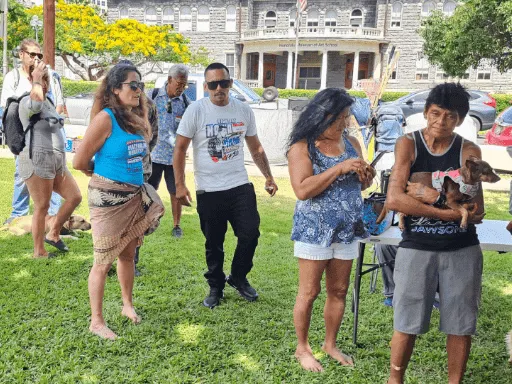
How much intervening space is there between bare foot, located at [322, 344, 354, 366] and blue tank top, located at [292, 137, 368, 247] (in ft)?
2.70

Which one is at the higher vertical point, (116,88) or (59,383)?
(116,88)

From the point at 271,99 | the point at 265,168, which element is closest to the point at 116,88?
the point at 265,168

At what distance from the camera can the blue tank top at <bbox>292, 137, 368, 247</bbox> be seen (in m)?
3.18

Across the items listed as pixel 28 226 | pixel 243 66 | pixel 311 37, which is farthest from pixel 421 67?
pixel 28 226

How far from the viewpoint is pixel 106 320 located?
13.4 ft

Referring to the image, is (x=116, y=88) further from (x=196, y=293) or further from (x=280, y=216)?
(x=280, y=216)

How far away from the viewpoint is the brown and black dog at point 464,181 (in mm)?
2588

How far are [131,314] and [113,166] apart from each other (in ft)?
3.76

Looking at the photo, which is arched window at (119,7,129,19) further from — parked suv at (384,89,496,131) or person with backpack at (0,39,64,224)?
person with backpack at (0,39,64,224)

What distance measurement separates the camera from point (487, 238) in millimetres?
3590

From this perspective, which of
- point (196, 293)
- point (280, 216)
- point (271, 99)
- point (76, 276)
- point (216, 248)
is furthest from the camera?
point (271, 99)

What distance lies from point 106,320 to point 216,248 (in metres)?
0.96

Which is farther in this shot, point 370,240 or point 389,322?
point 389,322

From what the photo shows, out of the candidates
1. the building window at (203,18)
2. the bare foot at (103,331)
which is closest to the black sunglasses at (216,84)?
the bare foot at (103,331)
